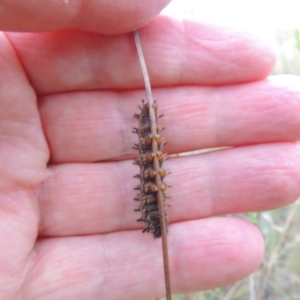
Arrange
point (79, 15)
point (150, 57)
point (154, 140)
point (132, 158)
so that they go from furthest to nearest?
point (132, 158) → point (150, 57) → point (154, 140) → point (79, 15)

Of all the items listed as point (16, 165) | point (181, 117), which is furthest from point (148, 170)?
point (16, 165)

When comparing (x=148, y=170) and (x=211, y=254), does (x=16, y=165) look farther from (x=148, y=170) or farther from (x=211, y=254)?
(x=211, y=254)

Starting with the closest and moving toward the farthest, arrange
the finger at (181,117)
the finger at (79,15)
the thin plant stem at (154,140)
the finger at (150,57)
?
the finger at (79,15)
the thin plant stem at (154,140)
the finger at (150,57)
the finger at (181,117)

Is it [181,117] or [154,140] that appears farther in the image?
[181,117]

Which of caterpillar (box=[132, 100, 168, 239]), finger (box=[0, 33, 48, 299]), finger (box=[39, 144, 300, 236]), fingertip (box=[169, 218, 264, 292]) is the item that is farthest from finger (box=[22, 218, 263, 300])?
caterpillar (box=[132, 100, 168, 239])

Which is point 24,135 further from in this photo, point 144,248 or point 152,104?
point 144,248

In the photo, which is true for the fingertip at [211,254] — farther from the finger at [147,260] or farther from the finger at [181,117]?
the finger at [181,117]

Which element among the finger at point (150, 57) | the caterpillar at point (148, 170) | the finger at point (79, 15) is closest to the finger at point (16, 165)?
the finger at point (150, 57)

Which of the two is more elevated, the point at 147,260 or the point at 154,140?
the point at 154,140
